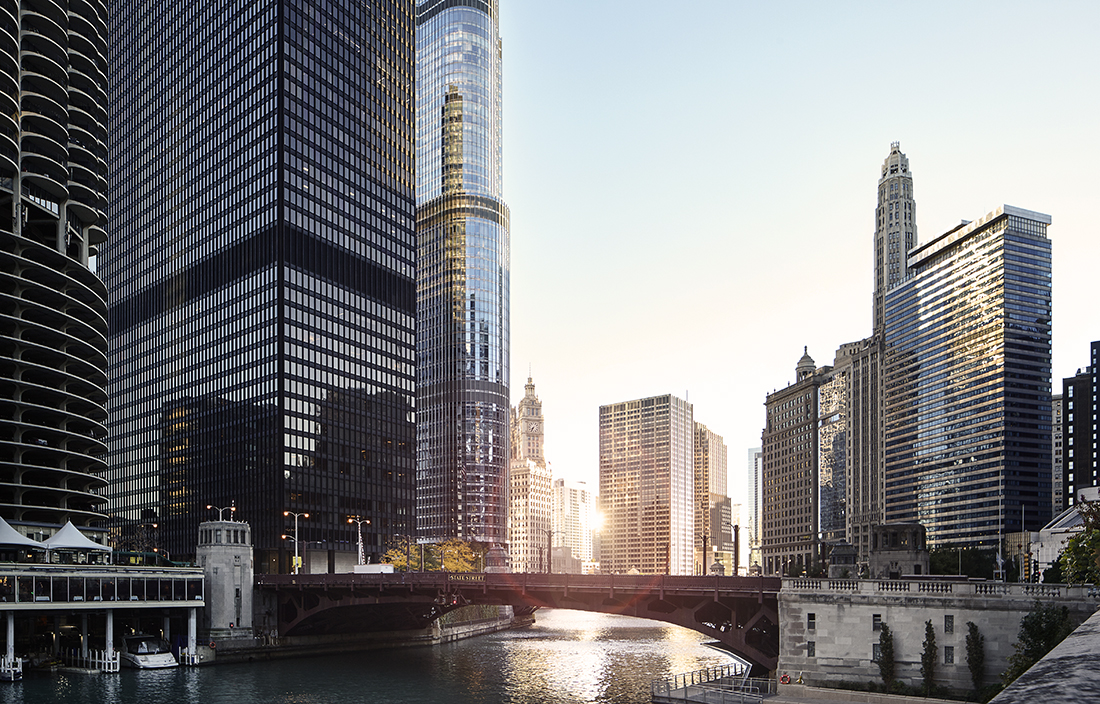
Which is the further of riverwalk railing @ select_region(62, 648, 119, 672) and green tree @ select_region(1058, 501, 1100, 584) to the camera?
riverwalk railing @ select_region(62, 648, 119, 672)

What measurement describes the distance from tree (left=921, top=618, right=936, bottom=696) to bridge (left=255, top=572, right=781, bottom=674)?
1456 centimetres

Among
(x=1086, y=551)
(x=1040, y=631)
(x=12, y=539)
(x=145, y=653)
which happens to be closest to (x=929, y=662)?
(x=1040, y=631)

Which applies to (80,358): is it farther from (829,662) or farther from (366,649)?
(829,662)

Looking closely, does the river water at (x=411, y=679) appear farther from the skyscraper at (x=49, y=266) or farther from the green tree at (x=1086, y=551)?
the green tree at (x=1086, y=551)

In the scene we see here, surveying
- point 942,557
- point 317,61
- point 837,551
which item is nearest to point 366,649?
point 837,551

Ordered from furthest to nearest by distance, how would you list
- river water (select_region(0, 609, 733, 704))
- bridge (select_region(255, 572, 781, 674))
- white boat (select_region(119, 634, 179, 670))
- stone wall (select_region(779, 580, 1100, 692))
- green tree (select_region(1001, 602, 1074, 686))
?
white boat (select_region(119, 634, 179, 670))
river water (select_region(0, 609, 733, 704))
bridge (select_region(255, 572, 781, 674))
stone wall (select_region(779, 580, 1100, 692))
green tree (select_region(1001, 602, 1074, 686))

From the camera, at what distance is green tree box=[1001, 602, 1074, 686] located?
2363 inches

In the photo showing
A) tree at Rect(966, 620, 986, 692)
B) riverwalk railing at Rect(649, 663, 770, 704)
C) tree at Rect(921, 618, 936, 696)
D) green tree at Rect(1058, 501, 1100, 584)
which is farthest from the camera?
riverwalk railing at Rect(649, 663, 770, 704)

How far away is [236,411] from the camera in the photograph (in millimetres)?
196750

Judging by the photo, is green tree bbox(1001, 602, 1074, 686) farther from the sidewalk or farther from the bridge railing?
the sidewalk

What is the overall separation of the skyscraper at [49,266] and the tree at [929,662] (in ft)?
306

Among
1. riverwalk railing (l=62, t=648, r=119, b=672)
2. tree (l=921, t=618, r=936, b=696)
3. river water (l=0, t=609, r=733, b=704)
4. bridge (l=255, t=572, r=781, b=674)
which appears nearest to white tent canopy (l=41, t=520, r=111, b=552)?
riverwalk railing (l=62, t=648, r=119, b=672)

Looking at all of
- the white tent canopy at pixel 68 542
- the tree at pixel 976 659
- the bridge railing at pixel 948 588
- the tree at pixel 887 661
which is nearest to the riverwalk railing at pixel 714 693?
the bridge railing at pixel 948 588

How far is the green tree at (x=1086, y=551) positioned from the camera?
199 ft
